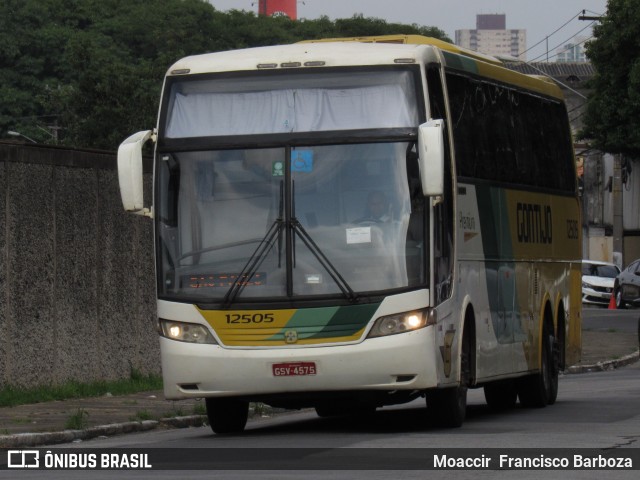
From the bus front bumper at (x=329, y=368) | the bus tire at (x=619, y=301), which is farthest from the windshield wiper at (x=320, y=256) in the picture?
the bus tire at (x=619, y=301)

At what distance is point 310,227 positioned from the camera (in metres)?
13.9

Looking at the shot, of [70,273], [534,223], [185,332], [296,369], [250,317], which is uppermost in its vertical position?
[534,223]

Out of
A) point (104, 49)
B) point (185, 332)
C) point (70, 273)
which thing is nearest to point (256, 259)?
point (185, 332)

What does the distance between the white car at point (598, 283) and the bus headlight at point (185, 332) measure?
41.2 m

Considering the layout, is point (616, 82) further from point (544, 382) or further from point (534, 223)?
point (534, 223)

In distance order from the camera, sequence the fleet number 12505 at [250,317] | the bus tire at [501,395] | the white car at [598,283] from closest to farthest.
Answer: the fleet number 12505 at [250,317] → the bus tire at [501,395] → the white car at [598,283]

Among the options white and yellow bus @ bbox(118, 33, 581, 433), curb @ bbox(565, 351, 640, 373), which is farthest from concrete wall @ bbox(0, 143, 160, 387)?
Answer: curb @ bbox(565, 351, 640, 373)

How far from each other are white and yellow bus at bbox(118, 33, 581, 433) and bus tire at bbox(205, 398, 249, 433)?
0.04ft

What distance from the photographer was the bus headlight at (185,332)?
46.0 feet

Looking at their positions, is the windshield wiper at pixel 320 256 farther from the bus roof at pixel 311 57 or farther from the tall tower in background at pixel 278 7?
the tall tower in background at pixel 278 7

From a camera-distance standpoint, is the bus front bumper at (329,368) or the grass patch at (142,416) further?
the grass patch at (142,416)

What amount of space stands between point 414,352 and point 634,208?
189 feet

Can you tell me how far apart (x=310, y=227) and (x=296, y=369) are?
1.21m

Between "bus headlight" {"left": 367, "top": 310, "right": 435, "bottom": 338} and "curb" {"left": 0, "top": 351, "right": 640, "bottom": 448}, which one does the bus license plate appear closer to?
"bus headlight" {"left": 367, "top": 310, "right": 435, "bottom": 338}
